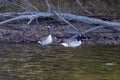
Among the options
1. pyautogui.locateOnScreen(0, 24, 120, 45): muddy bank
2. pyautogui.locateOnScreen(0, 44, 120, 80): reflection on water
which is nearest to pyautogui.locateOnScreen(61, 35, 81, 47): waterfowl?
pyautogui.locateOnScreen(0, 44, 120, 80): reflection on water

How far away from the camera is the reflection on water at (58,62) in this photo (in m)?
9.30

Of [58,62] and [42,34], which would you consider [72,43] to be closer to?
[58,62]

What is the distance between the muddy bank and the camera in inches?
519

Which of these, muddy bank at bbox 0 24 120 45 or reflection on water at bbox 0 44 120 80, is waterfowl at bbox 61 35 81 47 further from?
muddy bank at bbox 0 24 120 45

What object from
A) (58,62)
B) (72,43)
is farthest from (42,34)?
(58,62)

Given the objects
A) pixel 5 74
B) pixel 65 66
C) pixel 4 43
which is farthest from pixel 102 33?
pixel 5 74

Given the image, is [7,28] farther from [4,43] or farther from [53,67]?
[53,67]

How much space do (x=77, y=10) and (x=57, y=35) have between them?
3046mm

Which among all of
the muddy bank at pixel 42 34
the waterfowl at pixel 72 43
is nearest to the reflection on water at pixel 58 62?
the waterfowl at pixel 72 43

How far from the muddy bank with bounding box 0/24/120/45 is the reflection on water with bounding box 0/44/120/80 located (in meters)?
0.57

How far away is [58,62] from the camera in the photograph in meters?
10.5

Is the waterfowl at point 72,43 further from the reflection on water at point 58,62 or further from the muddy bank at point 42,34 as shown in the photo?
the muddy bank at point 42,34

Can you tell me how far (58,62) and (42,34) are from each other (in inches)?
147

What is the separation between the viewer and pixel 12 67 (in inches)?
391
